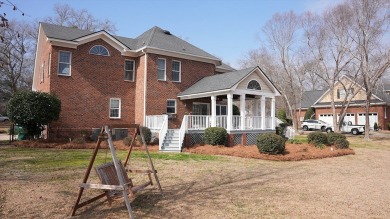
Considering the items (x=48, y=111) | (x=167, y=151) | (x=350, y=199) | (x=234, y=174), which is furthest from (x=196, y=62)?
(x=350, y=199)

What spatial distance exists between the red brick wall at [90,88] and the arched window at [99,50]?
220 mm

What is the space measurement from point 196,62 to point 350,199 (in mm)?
18018

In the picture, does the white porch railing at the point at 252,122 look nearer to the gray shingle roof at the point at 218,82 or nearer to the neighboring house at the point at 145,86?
the neighboring house at the point at 145,86

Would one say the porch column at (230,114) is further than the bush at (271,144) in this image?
Yes

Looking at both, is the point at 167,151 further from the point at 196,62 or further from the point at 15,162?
the point at 196,62

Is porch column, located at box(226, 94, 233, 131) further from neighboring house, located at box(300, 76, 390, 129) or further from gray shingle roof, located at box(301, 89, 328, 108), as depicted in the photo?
gray shingle roof, located at box(301, 89, 328, 108)

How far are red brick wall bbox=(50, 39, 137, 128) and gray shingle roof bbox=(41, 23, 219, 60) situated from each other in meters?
1.24

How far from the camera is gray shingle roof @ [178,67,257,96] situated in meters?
18.8

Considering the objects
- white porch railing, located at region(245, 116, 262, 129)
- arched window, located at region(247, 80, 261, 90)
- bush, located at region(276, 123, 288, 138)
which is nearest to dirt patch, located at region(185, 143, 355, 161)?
white porch railing, located at region(245, 116, 262, 129)

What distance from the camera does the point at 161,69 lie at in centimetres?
2177

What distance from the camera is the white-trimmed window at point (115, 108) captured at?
2116cm

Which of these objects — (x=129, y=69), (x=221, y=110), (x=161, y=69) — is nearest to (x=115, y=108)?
(x=129, y=69)

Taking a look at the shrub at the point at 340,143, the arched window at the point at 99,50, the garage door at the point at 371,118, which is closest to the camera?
the shrub at the point at 340,143

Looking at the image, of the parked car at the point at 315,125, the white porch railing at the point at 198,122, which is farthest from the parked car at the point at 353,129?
the white porch railing at the point at 198,122
